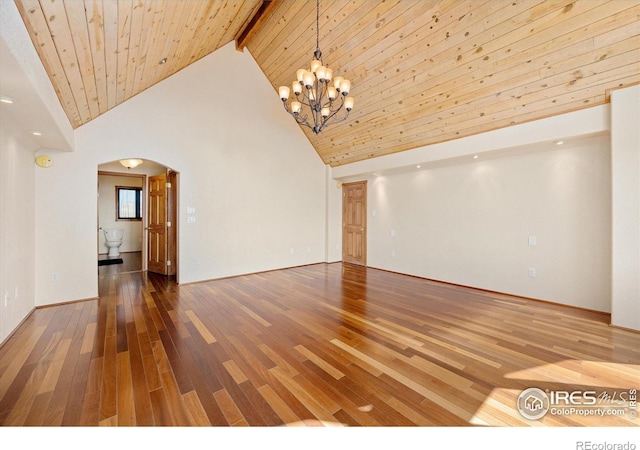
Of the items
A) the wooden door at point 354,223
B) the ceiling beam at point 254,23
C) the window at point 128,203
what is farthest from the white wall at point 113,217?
the wooden door at point 354,223

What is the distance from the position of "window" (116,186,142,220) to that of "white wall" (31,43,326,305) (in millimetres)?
4972

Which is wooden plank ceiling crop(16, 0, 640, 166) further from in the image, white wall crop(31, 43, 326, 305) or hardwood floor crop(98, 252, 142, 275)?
hardwood floor crop(98, 252, 142, 275)

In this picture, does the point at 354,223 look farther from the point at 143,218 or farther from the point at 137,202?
the point at 137,202

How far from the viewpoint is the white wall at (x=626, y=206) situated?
9.66 feet

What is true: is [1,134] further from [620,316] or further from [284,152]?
[620,316]

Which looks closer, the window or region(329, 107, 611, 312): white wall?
region(329, 107, 611, 312): white wall

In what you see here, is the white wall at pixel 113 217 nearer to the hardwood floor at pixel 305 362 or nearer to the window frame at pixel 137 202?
the window frame at pixel 137 202

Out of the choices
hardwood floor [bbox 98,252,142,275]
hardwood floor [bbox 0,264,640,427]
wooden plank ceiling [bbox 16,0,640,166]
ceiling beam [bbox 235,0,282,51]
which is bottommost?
hardwood floor [bbox 0,264,640,427]

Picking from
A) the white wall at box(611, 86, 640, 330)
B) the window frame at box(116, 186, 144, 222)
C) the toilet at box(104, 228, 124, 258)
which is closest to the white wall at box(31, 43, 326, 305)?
the toilet at box(104, 228, 124, 258)

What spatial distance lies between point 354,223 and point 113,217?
7.39m

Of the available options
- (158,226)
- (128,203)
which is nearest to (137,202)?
(128,203)

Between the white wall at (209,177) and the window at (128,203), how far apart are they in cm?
497

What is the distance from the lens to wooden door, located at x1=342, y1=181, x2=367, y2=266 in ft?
22.7
